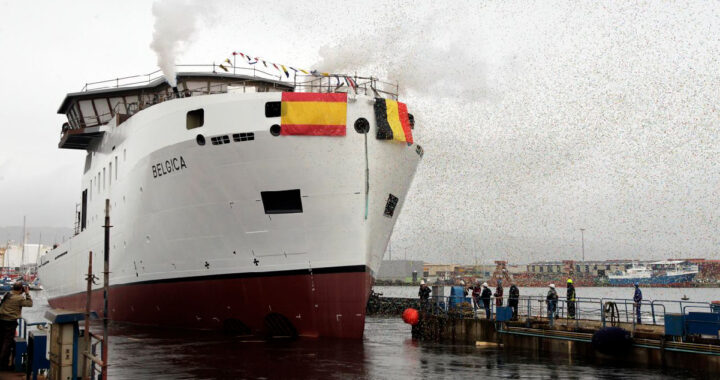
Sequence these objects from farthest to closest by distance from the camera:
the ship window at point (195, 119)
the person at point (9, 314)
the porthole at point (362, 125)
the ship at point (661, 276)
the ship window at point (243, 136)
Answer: the ship at point (661, 276), the ship window at point (195, 119), the porthole at point (362, 125), the ship window at point (243, 136), the person at point (9, 314)

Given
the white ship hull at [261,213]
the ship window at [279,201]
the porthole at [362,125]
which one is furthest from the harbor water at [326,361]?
the porthole at [362,125]

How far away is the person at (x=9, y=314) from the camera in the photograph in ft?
Answer: 37.3

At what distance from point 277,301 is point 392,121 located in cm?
673

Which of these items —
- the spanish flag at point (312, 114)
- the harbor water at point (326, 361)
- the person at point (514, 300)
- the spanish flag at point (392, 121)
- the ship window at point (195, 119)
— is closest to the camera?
the harbor water at point (326, 361)

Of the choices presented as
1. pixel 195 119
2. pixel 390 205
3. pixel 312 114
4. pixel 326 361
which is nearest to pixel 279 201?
pixel 312 114

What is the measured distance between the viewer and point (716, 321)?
1541 centimetres

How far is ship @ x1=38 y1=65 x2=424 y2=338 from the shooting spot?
19234 millimetres

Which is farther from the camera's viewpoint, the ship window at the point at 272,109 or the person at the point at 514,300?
the person at the point at 514,300

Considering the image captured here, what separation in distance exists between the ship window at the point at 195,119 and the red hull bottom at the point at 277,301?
507 cm

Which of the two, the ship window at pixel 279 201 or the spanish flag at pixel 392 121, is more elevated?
the spanish flag at pixel 392 121

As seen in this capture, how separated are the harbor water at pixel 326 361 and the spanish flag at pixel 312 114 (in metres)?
6.39

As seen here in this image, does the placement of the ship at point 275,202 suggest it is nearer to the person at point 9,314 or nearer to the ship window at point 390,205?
the ship window at point 390,205

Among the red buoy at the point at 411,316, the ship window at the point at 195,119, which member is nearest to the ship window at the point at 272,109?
the ship window at the point at 195,119

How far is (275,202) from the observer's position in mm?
19531
